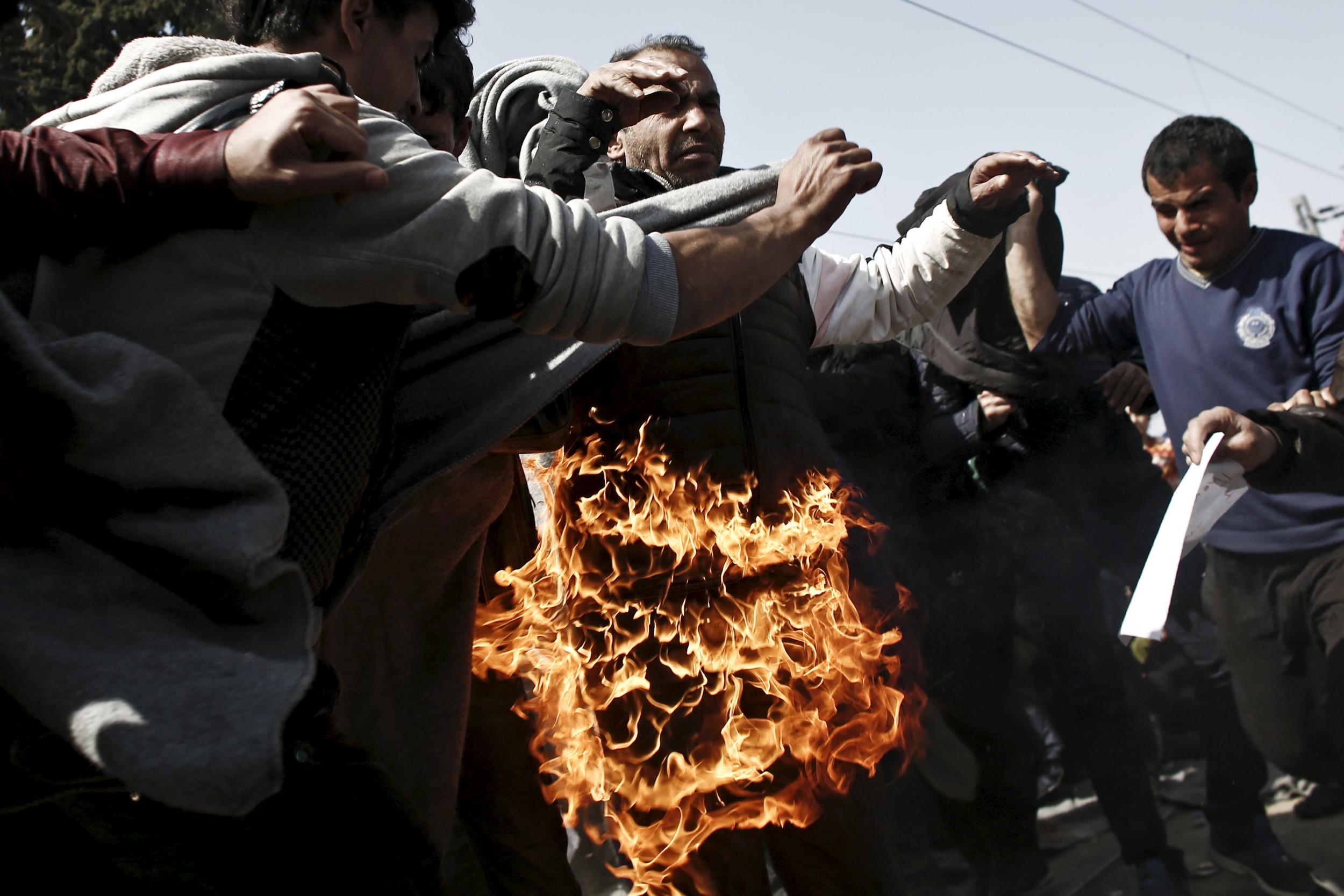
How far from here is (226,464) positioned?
4.40 feet

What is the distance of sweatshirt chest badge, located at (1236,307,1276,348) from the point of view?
369 cm

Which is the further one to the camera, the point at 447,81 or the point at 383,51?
the point at 447,81

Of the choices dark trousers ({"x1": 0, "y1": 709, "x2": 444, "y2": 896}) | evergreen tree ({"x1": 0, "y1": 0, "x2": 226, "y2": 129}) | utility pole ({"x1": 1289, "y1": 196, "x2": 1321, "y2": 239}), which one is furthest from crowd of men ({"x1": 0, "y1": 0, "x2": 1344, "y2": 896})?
utility pole ({"x1": 1289, "y1": 196, "x2": 1321, "y2": 239})

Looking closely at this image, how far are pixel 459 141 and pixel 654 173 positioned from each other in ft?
2.00

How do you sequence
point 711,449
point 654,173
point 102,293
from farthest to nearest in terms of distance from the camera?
1. point 654,173
2. point 711,449
3. point 102,293

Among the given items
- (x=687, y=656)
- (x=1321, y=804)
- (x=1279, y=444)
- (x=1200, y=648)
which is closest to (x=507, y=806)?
(x=687, y=656)

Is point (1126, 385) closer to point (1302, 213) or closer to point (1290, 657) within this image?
point (1290, 657)

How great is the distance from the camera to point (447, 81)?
8.18 feet

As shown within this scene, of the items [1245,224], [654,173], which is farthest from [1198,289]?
[654,173]

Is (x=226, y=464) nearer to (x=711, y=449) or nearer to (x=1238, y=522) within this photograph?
(x=711, y=449)

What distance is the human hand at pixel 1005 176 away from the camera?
8.87 feet

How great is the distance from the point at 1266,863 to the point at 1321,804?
78cm

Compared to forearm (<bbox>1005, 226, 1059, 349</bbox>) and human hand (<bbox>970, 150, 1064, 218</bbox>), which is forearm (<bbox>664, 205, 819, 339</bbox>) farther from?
forearm (<bbox>1005, 226, 1059, 349</bbox>)

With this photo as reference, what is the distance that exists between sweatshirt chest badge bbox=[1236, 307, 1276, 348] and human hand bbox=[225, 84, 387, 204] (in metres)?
3.22
